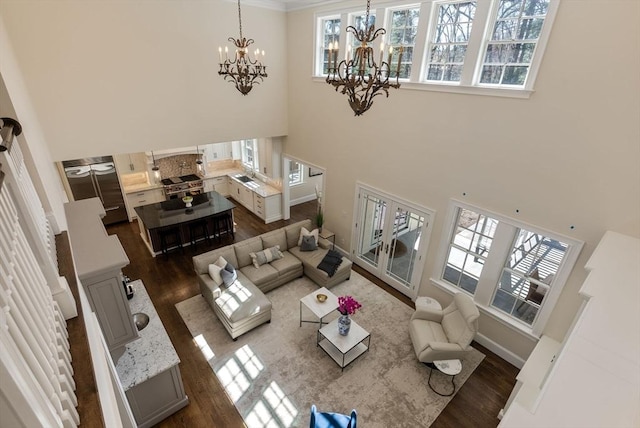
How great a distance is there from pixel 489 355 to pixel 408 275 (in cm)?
195

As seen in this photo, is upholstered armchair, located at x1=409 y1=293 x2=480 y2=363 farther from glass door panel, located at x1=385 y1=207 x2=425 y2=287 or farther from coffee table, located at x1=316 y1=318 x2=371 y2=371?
glass door panel, located at x1=385 y1=207 x2=425 y2=287

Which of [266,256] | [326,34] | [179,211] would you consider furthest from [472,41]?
[179,211]

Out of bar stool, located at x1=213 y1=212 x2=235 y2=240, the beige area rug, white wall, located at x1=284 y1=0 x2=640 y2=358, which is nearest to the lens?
white wall, located at x1=284 y1=0 x2=640 y2=358

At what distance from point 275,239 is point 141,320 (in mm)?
3129

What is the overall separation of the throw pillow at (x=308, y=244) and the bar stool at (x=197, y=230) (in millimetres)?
2884

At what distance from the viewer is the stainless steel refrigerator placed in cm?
764

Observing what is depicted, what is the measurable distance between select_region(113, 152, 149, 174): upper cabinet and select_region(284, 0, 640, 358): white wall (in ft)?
20.5

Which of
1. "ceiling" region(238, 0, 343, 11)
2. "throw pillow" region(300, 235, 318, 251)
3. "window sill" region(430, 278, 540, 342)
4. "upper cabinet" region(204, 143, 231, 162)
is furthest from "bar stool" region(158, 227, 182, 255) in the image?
"window sill" region(430, 278, 540, 342)

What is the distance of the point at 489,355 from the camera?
5.09 meters

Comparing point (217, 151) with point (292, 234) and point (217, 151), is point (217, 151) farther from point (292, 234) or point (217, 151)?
point (292, 234)

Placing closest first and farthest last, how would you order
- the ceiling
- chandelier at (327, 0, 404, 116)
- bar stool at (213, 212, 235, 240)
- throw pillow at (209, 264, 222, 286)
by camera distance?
chandelier at (327, 0, 404, 116) < throw pillow at (209, 264, 222, 286) < the ceiling < bar stool at (213, 212, 235, 240)

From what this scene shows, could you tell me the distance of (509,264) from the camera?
4.79 meters

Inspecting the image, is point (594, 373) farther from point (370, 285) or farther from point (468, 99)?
point (370, 285)

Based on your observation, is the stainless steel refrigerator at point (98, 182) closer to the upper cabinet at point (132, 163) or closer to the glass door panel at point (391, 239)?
the upper cabinet at point (132, 163)
